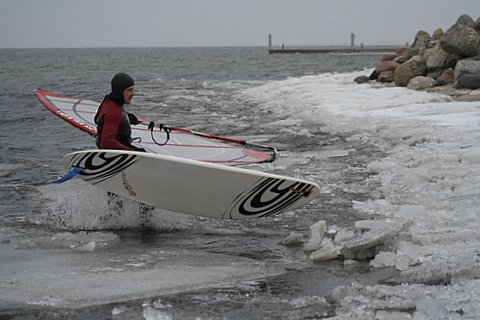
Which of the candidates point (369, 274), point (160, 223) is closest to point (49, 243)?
point (160, 223)

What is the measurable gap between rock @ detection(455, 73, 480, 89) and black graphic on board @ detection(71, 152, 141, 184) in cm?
1284

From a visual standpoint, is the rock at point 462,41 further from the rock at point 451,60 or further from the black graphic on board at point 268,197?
the black graphic on board at point 268,197

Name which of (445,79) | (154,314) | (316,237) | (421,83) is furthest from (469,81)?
(154,314)

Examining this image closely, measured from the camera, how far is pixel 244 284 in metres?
5.17

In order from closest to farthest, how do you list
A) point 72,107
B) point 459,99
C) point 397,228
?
point 397,228
point 72,107
point 459,99

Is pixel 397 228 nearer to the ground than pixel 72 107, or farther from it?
nearer to the ground

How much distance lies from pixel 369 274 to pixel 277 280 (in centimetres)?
76

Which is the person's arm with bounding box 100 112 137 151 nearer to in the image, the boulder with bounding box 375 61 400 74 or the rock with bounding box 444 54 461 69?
the rock with bounding box 444 54 461 69

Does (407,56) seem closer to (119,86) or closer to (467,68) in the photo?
(467,68)

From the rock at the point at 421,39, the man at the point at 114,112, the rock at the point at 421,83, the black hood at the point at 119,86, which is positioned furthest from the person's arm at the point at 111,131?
the rock at the point at 421,39

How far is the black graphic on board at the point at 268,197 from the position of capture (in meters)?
6.35

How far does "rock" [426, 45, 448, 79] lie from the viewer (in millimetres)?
20125

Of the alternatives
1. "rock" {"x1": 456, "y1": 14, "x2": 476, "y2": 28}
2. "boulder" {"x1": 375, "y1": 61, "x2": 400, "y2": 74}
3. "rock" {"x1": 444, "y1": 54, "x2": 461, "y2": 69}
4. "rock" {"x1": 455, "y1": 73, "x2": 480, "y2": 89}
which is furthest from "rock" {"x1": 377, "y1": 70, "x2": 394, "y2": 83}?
"rock" {"x1": 455, "y1": 73, "x2": 480, "y2": 89}

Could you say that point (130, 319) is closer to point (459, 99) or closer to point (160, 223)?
point (160, 223)
